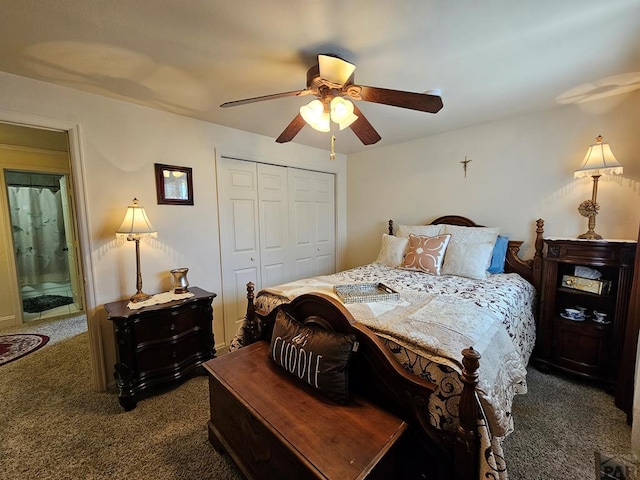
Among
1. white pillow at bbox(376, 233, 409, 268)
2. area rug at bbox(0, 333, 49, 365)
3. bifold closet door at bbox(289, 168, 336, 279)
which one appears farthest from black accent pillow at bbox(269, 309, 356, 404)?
area rug at bbox(0, 333, 49, 365)

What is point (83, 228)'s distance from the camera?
2127 mm

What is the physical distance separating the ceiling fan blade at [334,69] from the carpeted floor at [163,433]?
88.7 inches

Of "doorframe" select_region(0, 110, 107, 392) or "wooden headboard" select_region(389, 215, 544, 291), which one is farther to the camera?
"wooden headboard" select_region(389, 215, 544, 291)

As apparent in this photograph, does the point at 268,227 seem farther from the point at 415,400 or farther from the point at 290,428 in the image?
the point at 415,400

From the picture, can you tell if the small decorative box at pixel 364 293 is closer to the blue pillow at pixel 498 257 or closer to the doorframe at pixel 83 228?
the blue pillow at pixel 498 257

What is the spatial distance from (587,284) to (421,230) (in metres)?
1.45

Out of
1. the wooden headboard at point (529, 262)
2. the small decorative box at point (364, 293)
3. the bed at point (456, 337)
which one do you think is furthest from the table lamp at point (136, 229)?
the wooden headboard at point (529, 262)

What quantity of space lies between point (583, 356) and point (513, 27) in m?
2.47

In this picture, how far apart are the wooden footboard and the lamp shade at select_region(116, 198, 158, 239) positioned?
1570 mm

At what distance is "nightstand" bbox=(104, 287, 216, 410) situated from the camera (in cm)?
200

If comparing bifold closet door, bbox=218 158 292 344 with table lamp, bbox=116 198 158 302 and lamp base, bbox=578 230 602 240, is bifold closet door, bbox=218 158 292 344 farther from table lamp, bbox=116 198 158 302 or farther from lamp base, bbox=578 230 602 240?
lamp base, bbox=578 230 602 240

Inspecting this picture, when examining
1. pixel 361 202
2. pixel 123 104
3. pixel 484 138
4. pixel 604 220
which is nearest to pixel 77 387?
pixel 123 104

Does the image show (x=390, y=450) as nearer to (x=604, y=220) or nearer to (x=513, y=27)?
(x=513, y=27)

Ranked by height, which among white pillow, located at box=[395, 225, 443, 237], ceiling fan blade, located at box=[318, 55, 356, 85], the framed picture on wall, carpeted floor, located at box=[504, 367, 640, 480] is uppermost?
ceiling fan blade, located at box=[318, 55, 356, 85]
